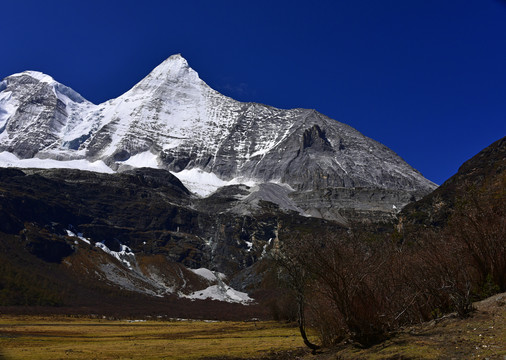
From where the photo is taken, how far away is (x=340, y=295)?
28.0m

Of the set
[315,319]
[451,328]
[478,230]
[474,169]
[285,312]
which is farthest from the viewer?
[474,169]

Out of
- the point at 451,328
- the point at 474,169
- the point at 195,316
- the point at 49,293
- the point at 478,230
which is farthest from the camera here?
the point at 474,169

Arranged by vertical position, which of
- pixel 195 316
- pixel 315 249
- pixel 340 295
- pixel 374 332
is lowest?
pixel 195 316

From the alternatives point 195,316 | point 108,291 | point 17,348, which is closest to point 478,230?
point 17,348

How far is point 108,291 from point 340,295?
17857cm

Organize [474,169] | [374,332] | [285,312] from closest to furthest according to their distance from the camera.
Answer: [374,332], [285,312], [474,169]

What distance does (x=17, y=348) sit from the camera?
4734 cm

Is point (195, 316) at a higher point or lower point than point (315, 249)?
lower

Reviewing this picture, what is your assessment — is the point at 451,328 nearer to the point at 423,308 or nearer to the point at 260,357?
the point at 423,308

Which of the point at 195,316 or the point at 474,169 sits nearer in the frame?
the point at 195,316

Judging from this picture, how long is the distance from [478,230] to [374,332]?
10.1 m

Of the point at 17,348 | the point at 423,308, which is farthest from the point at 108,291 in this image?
the point at 423,308

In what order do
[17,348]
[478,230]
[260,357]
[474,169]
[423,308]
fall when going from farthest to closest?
[474,169] → [17,348] → [260,357] → [423,308] → [478,230]

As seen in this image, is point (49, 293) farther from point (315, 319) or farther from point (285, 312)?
point (315, 319)
